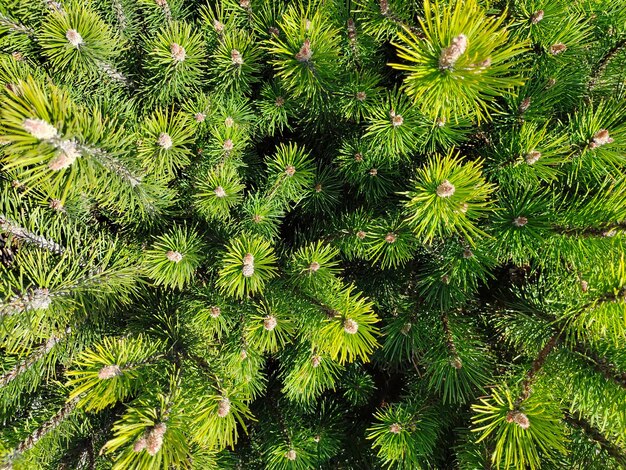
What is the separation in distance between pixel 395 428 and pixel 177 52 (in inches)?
40.3

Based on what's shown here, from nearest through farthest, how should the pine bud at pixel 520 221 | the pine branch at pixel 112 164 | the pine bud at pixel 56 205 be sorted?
the pine branch at pixel 112 164
the pine bud at pixel 520 221
the pine bud at pixel 56 205

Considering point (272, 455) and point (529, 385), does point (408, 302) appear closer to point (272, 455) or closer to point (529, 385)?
point (529, 385)

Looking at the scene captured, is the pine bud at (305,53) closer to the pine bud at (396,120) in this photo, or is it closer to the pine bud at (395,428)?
the pine bud at (396,120)

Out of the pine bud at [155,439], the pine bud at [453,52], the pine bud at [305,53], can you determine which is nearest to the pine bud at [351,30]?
the pine bud at [305,53]

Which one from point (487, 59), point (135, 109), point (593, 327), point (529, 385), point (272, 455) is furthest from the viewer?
point (272, 455)

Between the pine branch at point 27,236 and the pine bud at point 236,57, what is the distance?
2.04 feet

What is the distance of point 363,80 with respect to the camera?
3.08ft

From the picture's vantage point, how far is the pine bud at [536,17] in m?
0.83

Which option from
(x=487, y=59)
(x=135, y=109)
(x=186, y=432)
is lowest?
(x=186, y=432)

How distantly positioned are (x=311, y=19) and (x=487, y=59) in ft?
1.43

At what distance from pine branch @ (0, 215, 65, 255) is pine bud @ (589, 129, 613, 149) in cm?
124

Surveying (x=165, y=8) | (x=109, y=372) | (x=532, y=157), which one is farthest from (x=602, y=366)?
(x=165, y=8)

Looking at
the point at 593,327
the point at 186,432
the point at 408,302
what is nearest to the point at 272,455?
the point at 186,432

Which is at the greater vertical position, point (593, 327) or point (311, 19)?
point (311, 19)
